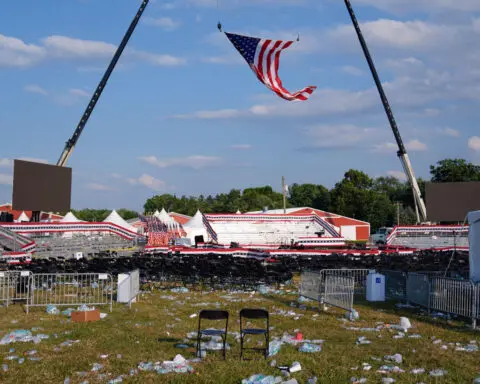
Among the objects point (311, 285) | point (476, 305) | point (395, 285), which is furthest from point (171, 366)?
point (395, 285)

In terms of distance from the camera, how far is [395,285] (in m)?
17.2

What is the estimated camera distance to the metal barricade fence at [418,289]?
1444 cm

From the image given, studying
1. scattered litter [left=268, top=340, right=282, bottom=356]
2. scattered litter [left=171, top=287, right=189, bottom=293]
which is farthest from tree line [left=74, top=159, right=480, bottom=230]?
scattered litter [left=268, top=340, right=282, bottom=356]

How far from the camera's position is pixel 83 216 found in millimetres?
143500

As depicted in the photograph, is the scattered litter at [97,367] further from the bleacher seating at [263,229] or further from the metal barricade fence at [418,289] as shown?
the bleacher seating at [263,229]

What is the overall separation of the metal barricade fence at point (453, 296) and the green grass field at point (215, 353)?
40cm

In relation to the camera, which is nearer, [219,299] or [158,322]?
[158,322]

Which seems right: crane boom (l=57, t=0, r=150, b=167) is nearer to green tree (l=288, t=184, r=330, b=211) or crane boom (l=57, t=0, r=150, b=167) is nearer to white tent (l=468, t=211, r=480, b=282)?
white tent (l=468, t=211, r=480, b=282)

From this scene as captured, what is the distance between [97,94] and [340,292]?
41.1 meters

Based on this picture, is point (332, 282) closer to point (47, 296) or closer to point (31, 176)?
point (47, 296)

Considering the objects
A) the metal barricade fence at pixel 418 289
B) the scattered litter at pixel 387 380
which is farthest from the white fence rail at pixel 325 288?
the scattered litter at pixel 387 380

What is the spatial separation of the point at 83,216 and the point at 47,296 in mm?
131292

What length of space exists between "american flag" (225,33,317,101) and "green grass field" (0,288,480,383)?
14036 mm

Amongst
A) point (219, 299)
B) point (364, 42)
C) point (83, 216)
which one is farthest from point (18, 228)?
point (83, 216)
